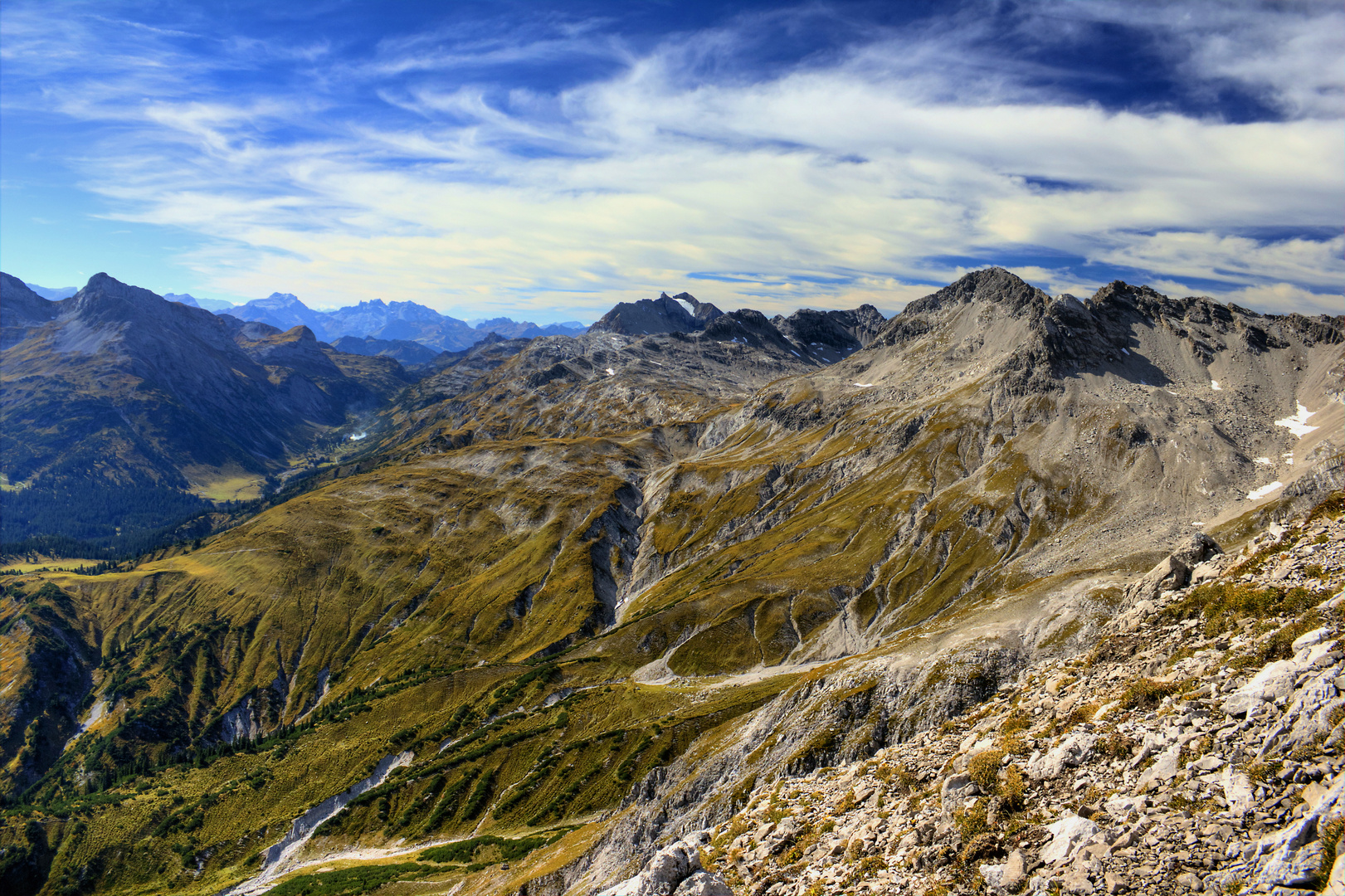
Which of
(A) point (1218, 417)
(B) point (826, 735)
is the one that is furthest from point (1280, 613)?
(A) point (1218, 417)

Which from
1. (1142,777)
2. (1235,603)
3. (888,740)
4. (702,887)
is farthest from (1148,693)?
(888,740)

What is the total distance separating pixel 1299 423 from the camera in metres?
192

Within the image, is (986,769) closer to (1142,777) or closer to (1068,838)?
(1142,777)

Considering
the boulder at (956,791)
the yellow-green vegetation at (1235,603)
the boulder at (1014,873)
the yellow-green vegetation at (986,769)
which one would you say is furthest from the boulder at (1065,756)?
the yellow-green vegetation at (1235,603)

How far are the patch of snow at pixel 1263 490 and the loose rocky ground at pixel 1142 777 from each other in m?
178

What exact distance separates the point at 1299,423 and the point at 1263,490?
5517 centimetres

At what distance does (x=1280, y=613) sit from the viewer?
23.5m

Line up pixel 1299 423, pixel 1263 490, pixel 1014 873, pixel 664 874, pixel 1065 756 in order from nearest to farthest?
pixel 1014 873, pixel 1065 756, pixel 664 874, pixel 1263 490, pixel 1299 423

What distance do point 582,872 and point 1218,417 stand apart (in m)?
242

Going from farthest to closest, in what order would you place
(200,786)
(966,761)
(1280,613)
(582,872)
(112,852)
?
(200,786) < (112,852) < (582,872) < (966,761) < (1280,613)

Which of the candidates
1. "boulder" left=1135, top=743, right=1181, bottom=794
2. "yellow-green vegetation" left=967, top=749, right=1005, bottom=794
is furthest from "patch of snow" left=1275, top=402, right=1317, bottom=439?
"boulder" left=1135, top=743, right=1181, bottom=794

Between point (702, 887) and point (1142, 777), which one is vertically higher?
point (1142, 777)

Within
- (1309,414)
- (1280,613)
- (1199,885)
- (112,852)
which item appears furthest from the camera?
(1309,414)

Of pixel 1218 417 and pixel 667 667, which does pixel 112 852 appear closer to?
pixel 667 667
